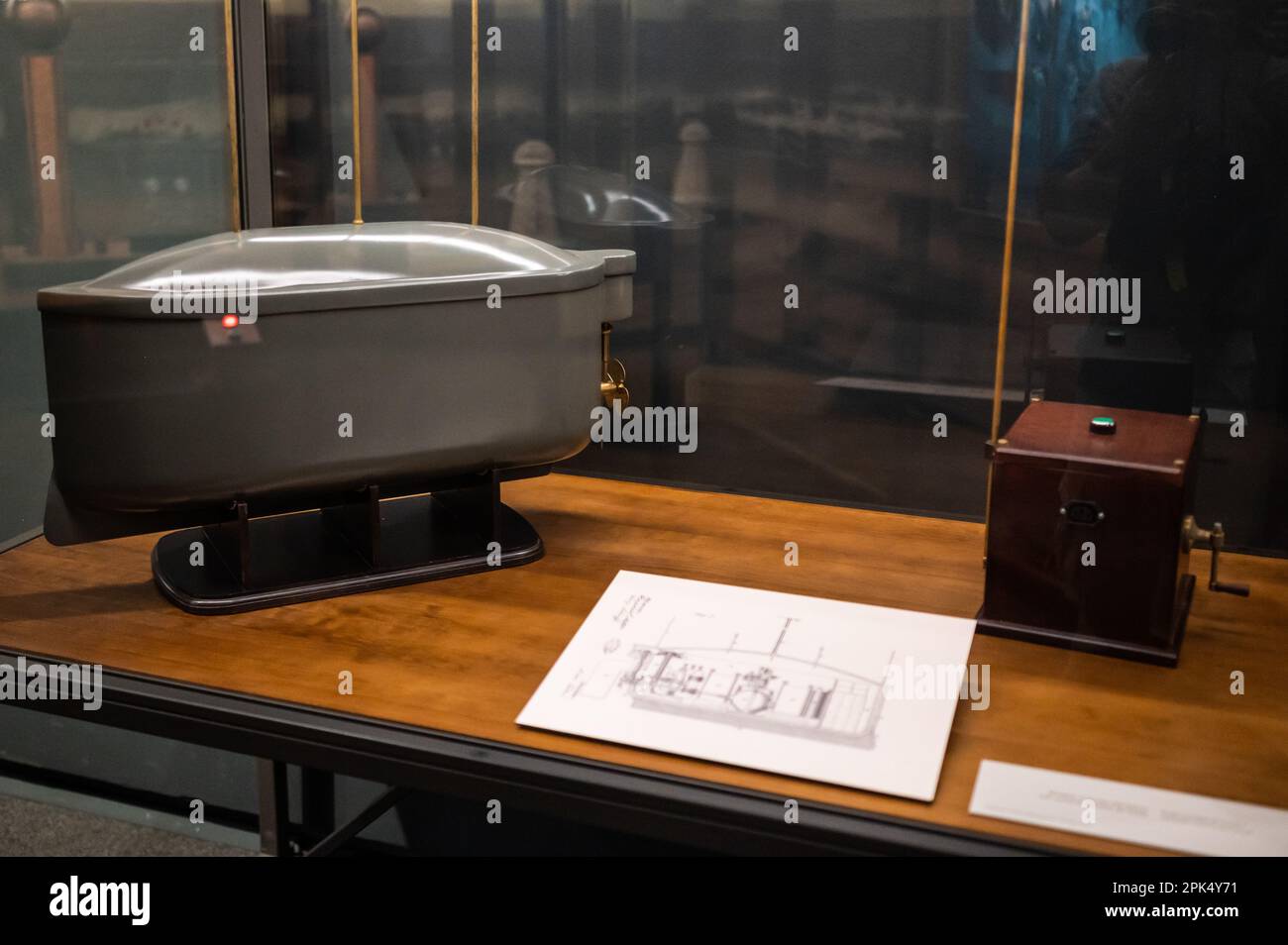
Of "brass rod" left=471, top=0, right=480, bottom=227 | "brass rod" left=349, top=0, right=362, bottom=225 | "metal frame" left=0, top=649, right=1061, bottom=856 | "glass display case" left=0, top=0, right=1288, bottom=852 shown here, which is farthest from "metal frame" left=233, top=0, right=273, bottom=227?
"metal frame" left=0, top=649, right=1061, bottom=856

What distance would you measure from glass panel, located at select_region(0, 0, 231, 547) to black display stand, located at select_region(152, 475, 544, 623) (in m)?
0.25

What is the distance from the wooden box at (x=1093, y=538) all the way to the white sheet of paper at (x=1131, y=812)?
20 centimetres

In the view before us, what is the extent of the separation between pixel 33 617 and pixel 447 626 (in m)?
0.34

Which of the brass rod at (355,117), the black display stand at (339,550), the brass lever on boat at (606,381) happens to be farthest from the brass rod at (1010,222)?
the brass rod at (355,117)

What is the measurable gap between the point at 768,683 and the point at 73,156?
96cm

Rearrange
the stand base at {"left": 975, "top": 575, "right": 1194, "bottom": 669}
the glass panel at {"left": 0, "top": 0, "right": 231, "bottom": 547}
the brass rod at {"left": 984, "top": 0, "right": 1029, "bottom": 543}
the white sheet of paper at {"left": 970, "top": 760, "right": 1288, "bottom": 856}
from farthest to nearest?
the glass panel at {"left": 0, "top": 0, "right": 231, "bottom": 547}
the brass rod at {"left": 984, "top": 0, "right": 1029, "bottom": 543}
the stand base at {"left": 975, "top": 575, "right": 1194, "bottom": 669}
the white sheet of paper at {"left": 970, "top": 760, "right": 1288, "bottom": 856}

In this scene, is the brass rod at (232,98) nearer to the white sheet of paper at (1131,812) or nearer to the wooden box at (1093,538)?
the wooden box at (1093,538)

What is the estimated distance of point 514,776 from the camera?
0.87 meters

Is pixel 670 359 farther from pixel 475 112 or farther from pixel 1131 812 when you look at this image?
pixel 1131 812

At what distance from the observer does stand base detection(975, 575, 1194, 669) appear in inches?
39.0

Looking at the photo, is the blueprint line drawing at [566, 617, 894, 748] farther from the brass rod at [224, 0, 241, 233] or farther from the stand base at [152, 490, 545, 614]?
the brass rod at [224, 0, 241, 233]

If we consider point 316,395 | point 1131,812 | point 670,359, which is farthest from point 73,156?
point 1131,812

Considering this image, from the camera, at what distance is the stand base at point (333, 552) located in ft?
3.61

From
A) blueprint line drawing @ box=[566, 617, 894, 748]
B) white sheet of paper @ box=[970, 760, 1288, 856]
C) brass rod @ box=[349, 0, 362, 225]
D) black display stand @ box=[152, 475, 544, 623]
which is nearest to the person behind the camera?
white sheet of paper @ box=[970, 760, 1288, 856]
